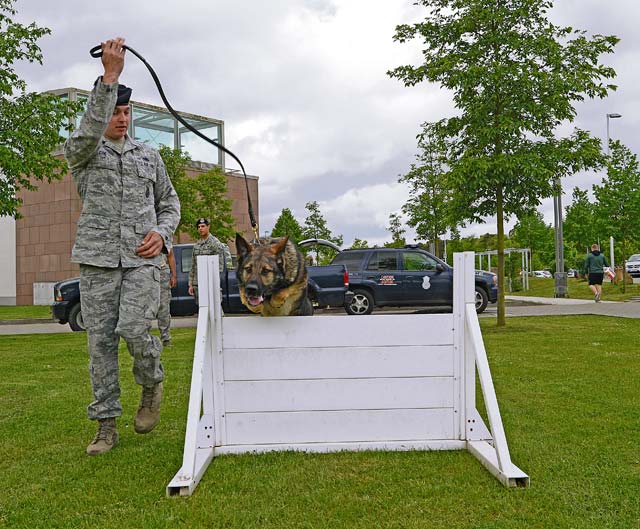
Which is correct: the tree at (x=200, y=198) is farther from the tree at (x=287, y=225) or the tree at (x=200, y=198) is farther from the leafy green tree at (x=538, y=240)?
the leafy green tree at (x=538, y=240)

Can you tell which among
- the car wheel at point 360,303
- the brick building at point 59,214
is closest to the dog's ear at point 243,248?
the car wheel at point 360,303

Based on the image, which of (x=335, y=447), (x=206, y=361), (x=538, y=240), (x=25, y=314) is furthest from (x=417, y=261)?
(x=538, y=240)

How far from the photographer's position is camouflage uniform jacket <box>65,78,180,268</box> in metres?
3.86

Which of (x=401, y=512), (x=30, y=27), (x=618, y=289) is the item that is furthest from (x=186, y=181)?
(x=401, y=512)

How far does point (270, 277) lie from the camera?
4.19 metres

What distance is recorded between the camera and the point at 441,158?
12.3 meters

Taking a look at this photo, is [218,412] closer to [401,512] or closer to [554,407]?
[401,512]

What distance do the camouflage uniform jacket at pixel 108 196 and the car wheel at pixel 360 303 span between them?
39.3 feet

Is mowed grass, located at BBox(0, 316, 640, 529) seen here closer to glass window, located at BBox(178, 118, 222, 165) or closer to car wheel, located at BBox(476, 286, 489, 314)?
car wheel, located at BBox(476, 286, 489, 314)

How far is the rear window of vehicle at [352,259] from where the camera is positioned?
16469mm

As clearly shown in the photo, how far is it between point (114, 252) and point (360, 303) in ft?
40.9

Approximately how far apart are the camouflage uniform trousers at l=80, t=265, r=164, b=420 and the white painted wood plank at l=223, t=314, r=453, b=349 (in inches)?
21.0

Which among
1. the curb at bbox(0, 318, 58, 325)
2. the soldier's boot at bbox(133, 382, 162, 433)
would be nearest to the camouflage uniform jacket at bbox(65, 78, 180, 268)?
the soldier's boot at bbox(133, 382, 162, 433)

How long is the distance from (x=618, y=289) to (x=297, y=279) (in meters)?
28.4
